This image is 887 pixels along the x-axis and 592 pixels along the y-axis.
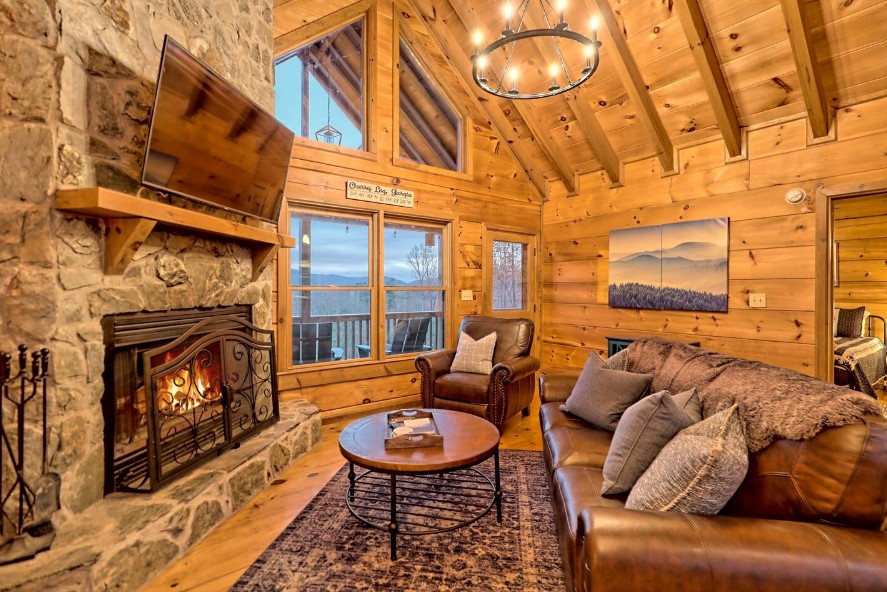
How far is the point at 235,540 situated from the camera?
205cm

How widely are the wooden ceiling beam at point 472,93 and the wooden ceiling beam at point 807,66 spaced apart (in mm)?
2550

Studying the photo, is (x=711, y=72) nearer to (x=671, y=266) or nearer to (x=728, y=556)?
(x=671, y=266)

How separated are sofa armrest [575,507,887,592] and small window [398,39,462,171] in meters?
4.04

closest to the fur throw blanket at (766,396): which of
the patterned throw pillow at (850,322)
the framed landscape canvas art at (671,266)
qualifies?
the framed landscape canvas art at (671,266)

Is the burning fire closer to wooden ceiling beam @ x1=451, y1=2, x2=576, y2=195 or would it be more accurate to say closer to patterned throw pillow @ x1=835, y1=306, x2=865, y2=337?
wooden ceiling beam @ x1=451, y1=2, x2=576, y2=195

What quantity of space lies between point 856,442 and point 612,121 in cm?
370

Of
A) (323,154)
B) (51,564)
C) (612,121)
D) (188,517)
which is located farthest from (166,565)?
(612,121)

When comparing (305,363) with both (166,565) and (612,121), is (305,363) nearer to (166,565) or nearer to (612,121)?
(166,565)

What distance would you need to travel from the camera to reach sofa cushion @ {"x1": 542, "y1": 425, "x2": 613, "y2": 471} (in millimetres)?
1952

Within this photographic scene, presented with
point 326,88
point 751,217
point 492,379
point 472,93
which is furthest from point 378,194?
point 751,217

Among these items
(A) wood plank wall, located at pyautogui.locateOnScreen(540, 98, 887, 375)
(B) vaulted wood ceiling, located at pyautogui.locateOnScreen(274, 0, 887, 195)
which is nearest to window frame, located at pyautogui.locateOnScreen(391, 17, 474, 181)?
(B) vaulted wood ceiling, located at pyautogui.locateOnScreen(274, 0, 887, 195)

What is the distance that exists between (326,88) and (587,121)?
258 cm

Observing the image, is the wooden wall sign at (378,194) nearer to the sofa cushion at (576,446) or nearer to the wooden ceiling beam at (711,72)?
the wooden ceiling beam at (711,72)

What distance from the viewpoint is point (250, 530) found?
7.02 ft
